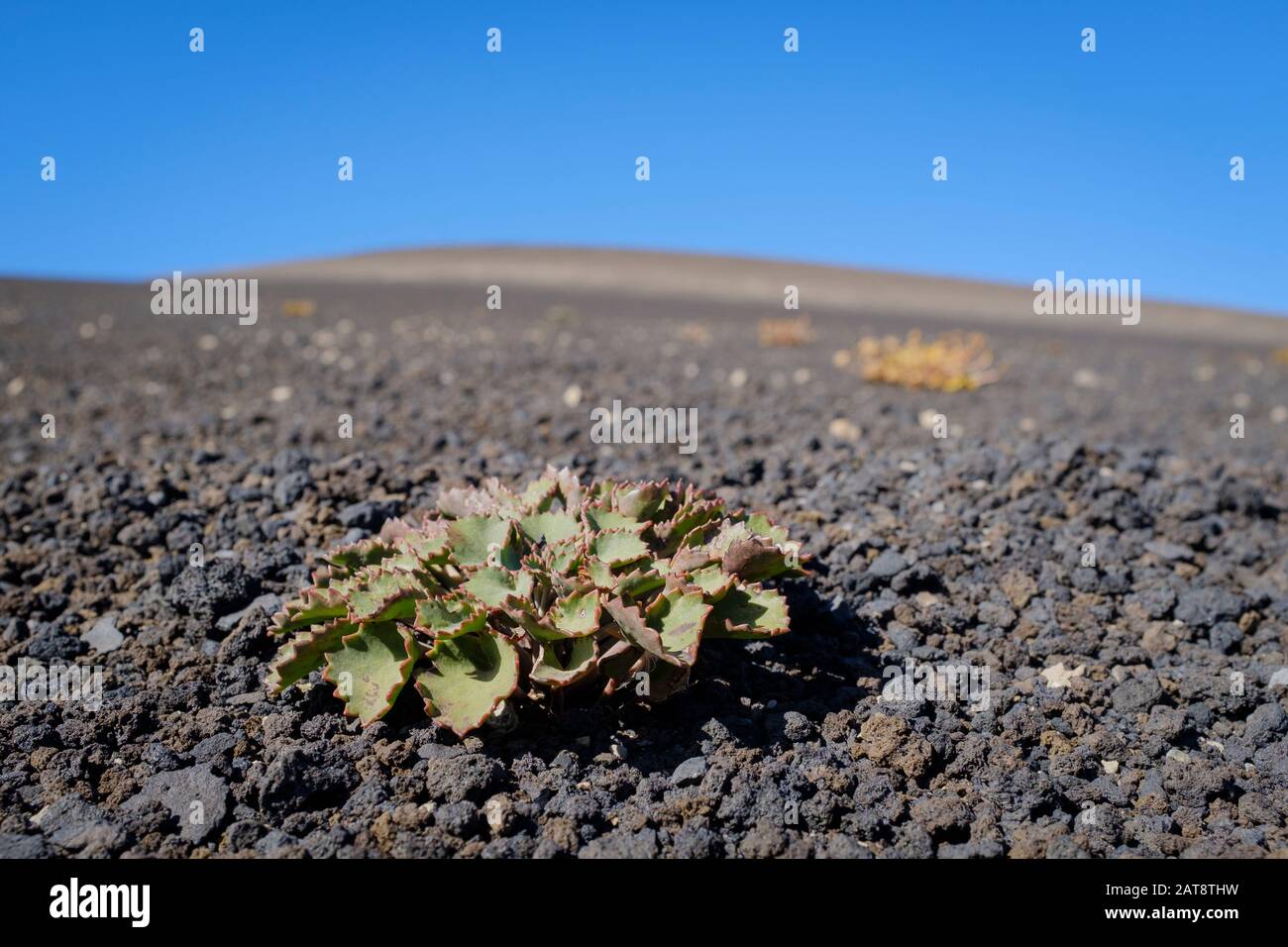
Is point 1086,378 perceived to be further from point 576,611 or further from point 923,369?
point 576,611

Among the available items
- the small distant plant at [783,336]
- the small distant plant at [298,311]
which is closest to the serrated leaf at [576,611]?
the small distant plant at [783,336]

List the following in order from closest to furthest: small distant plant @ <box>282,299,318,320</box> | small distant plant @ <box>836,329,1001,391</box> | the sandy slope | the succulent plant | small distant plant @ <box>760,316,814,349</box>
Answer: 1. the succulent plant
2. small distant plant @ <box>836,329,1001,391</box>
3. small distant plant @ <box>760,316,814,349</box>
4. small distant plant @ <box>282,299,318,320</box>
5. the sandy slope

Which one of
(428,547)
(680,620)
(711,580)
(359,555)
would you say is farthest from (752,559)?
(359,555)

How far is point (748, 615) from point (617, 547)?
411 mm

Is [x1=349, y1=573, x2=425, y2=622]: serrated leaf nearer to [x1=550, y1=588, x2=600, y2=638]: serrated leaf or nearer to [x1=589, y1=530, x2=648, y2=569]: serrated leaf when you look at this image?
[x1=550, y1=588, x2=600, y2=638]: serrated leaf

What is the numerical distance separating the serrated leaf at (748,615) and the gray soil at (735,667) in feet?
1.10

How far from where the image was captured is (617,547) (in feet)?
8.90

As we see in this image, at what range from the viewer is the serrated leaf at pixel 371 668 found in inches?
101

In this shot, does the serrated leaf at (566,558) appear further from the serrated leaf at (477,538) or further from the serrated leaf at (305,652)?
the serrated leaf at (305,652)

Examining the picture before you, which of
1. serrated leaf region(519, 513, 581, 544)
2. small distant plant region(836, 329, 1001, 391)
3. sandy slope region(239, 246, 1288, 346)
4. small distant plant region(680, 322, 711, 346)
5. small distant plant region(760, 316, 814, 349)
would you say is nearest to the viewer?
serrated leaf region(519, 513, 581, 544)

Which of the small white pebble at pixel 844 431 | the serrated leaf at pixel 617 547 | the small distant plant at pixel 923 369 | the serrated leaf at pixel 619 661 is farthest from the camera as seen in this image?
the small distant plant at pixel 923 369

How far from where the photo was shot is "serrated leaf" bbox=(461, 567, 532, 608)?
2537 millimetres

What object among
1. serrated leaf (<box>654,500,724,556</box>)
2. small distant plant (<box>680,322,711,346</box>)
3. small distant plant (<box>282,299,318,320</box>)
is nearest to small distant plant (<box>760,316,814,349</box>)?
small distant plant (<box>680,322,711,346</box>)
